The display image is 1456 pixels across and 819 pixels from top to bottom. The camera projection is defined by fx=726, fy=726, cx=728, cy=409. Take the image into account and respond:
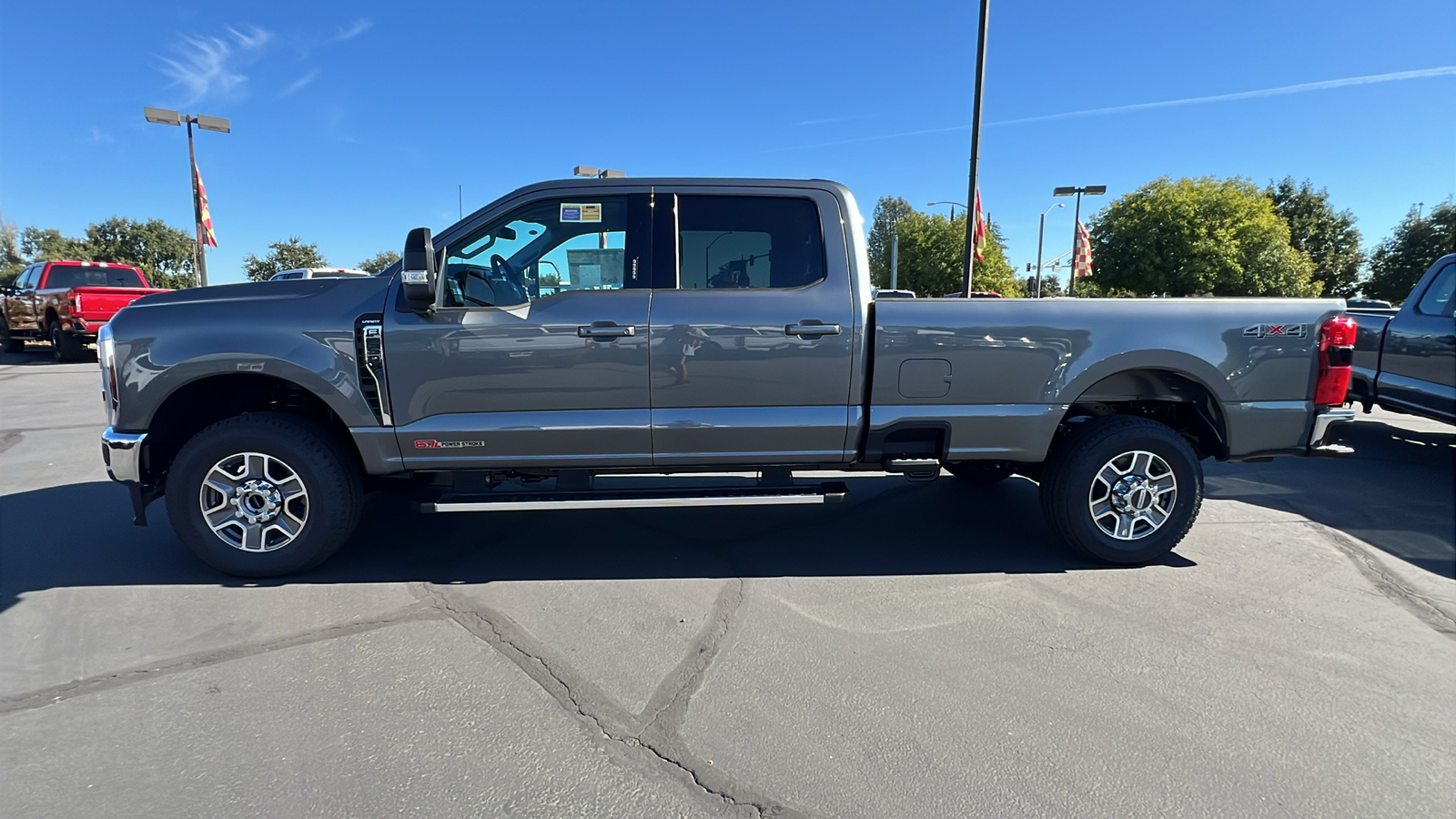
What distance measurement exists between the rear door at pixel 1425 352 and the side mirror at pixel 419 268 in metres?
8.10

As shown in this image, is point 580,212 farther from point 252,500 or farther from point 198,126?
point 198,126

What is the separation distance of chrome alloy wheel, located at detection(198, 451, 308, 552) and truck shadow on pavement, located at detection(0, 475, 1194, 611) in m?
0.27

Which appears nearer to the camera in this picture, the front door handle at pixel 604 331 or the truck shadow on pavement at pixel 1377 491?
the front door handle at pixel 604 331

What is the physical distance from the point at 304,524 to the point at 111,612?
2.92 feet

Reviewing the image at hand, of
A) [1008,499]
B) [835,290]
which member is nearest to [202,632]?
[835,290]

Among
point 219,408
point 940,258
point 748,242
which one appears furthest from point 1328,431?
point 940,258

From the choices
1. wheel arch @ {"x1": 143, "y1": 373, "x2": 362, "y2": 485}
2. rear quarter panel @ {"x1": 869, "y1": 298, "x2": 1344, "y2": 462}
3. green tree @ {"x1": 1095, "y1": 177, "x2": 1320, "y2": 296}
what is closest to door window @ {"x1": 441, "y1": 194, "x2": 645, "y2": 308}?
wheel arch @ {"x1": 143, "y1": 373, "x2": 362, "y2": 485}

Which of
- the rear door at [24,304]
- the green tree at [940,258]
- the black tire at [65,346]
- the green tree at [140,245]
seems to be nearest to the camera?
the black tire at [65,346]

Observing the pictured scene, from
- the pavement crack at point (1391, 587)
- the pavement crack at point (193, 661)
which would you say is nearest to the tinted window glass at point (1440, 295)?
the pavement crack at point (1391, 587)

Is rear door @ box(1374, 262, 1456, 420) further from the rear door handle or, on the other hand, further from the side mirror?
the side mirror

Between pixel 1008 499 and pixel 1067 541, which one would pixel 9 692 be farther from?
pixel 1008 499

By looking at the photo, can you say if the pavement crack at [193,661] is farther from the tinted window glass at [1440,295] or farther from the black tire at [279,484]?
the tinted window glass at [1440,295]

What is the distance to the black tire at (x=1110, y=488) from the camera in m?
4.05

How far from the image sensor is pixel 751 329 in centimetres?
382
